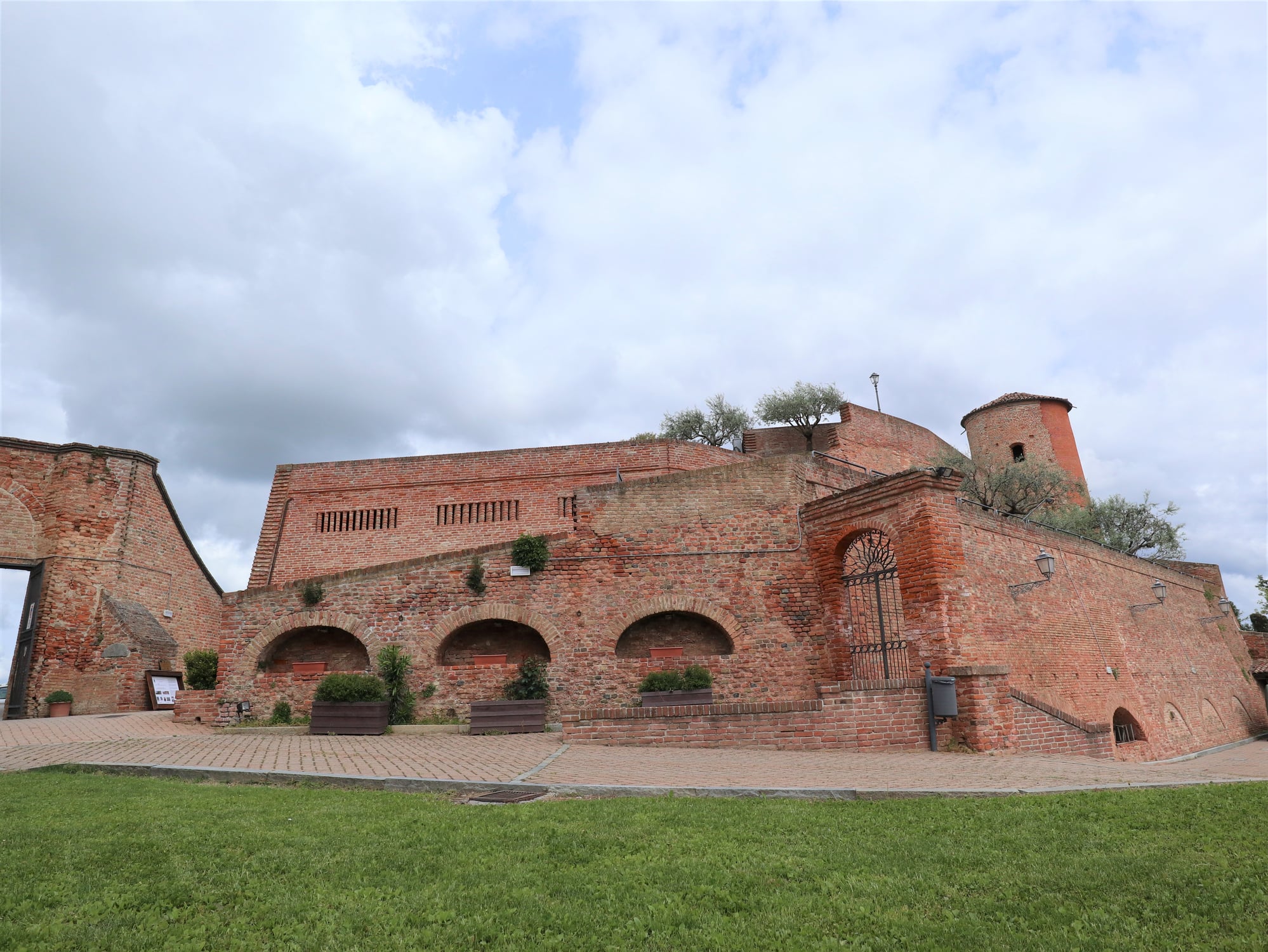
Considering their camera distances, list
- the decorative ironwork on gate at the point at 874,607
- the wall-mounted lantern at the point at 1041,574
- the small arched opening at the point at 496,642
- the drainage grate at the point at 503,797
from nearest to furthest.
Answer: the drainage grate at the point at 503,797, the decorative ironwork on gate at the point at 874,607, the wall-mounted lantern at the point at 1041,574, the small arched opening at the point at 496,642

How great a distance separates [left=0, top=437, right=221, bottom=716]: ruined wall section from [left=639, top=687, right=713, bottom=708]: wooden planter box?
12.9 metres

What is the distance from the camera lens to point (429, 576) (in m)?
13.2

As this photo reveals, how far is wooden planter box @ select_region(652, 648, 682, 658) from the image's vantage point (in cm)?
1312

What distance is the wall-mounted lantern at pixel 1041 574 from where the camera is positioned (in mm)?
13039

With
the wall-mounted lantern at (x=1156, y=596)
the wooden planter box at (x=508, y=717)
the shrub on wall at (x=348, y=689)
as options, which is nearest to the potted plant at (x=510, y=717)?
the wooden planter box at (x=508, y=717)

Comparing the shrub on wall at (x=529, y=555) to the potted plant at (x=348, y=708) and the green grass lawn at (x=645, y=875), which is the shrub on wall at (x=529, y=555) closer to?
the potted plant at (x=348, y=708)

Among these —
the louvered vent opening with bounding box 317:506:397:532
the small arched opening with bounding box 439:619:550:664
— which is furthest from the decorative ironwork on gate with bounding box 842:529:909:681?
the louvered vent opening with bounding box 317:506:397:532

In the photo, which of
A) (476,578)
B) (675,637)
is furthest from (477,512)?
(675,637)

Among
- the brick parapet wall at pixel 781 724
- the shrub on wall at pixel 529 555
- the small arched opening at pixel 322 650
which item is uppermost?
the shrub on wall at pixel 529 555

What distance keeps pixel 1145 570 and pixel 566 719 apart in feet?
56.1

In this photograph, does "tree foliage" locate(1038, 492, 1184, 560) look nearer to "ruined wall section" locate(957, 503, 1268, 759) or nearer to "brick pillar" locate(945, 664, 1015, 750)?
"ruined wall section" locate(957, 503, 1268, 759)

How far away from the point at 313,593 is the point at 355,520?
19.9 ft

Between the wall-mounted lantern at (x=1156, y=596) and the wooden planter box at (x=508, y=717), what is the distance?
14.9m

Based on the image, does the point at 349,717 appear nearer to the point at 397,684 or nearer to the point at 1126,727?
the point at 397,684
